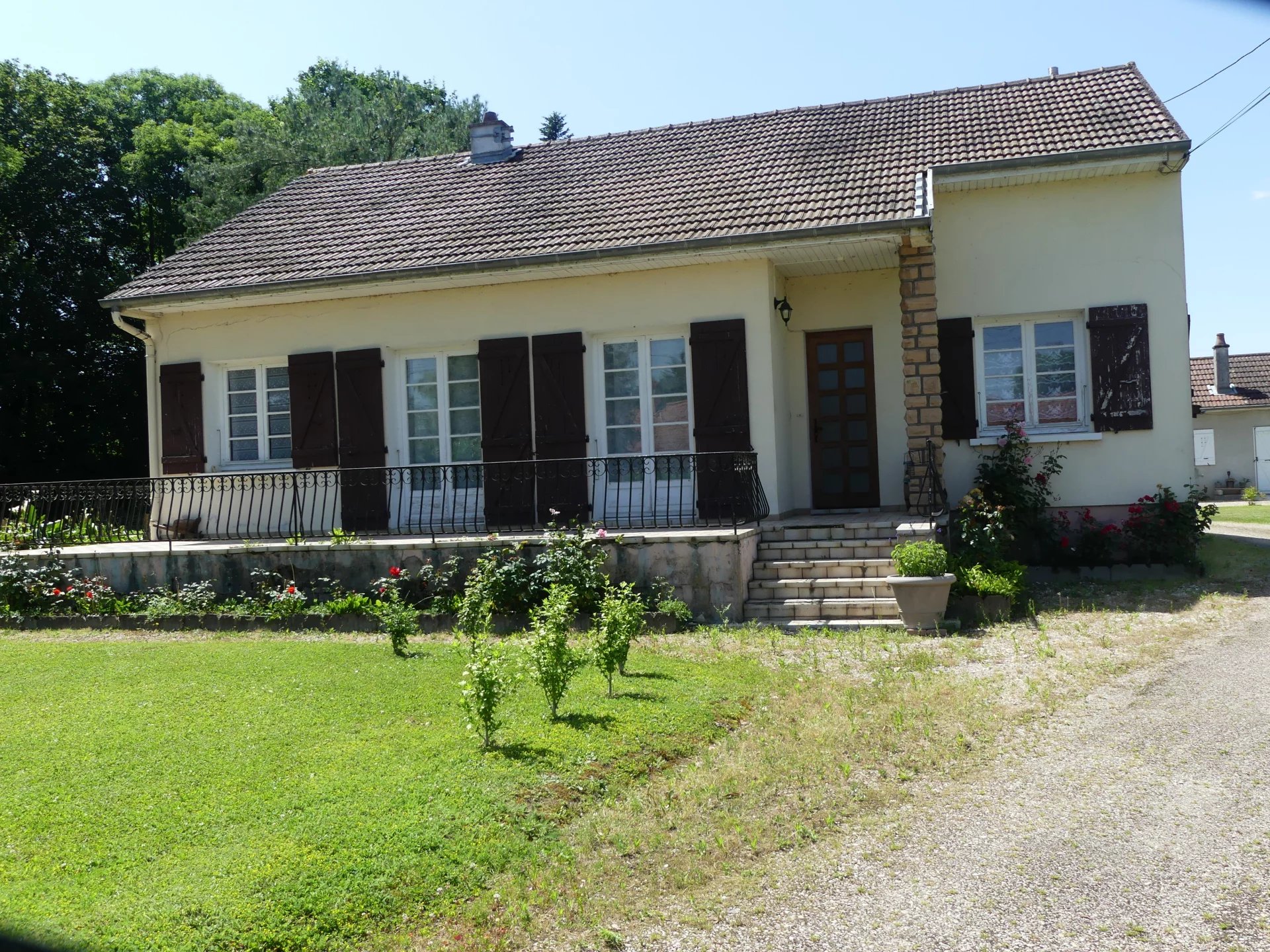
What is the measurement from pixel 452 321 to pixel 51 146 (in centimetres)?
1761

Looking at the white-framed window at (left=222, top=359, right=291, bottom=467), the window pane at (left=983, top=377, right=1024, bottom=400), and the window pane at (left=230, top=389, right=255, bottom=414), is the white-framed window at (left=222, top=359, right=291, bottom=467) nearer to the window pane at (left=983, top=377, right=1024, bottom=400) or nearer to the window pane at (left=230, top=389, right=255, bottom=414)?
the window pane at (left=230, top=389, right=255, bottom=414)

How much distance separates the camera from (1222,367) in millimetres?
31422

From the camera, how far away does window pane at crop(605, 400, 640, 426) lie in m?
12.5

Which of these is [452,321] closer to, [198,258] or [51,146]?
[198,258]

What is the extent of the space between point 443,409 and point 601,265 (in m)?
2.70

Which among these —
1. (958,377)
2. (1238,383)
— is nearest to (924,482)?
(958,377)

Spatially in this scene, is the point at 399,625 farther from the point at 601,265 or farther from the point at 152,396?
the point at 152,396

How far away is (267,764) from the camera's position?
5340 millimetres

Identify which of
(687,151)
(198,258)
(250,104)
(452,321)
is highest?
(250,104)

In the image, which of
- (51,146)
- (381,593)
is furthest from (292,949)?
(51,146)

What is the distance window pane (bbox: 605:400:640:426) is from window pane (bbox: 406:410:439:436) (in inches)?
85.9

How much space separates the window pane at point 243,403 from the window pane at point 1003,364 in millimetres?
9039

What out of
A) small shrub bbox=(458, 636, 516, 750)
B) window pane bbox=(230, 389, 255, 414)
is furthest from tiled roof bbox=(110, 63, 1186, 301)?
small shrub bbox=(458, 636, 516, 750)

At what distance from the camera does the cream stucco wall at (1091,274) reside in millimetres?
12203
